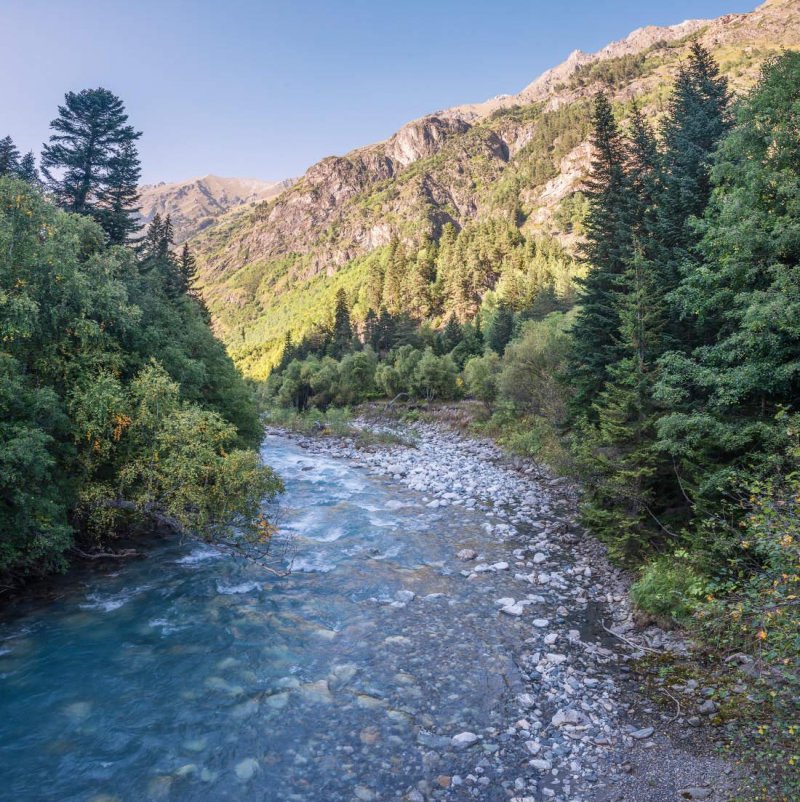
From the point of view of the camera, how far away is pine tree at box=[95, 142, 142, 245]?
27141 mm

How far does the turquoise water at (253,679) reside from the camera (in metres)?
7.49

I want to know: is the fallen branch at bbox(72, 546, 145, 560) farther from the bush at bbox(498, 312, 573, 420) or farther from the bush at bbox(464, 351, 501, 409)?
the bush at bbox(464, 351, 501, 409)

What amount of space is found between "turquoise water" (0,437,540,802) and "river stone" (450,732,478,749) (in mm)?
169

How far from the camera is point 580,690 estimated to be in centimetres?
884

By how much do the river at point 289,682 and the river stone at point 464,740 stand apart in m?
0.05

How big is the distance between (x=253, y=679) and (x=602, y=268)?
19.7 metres

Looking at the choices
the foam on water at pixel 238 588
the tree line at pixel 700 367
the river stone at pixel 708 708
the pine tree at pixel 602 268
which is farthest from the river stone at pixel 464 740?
the pine tree at pixel 602 268

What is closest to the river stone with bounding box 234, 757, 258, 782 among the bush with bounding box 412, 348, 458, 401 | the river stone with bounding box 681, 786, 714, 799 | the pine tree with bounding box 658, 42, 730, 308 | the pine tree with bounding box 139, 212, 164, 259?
the river stone with bounding box 681, 786, 714, 799

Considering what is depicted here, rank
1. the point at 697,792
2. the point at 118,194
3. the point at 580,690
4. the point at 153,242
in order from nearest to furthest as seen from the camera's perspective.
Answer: the point at 697,792 → the point at 580,690 → the point at 118,194 → the point at 153,242

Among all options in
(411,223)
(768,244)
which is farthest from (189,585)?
(411,223)

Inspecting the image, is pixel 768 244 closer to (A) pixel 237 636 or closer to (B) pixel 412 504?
(A) pixel 237 636

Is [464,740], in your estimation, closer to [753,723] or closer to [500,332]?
[753,723]

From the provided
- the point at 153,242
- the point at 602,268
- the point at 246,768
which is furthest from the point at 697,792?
the point at 153,242

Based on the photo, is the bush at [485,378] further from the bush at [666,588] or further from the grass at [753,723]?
the grass at [753,723]
